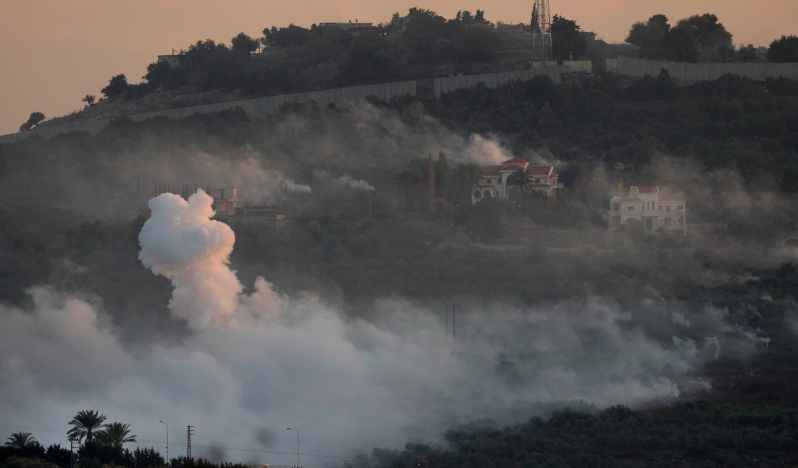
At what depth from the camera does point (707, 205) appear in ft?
365

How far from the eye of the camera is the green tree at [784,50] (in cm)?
14125

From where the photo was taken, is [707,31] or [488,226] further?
[707,31]

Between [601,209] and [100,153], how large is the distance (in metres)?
45.2

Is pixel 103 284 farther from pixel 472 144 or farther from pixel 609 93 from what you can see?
pixel 609 93

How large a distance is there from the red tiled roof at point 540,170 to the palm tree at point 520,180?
1730mm

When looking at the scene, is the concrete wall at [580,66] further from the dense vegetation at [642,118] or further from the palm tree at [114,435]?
the palm tree at [114,435]

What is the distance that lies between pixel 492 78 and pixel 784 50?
92.3 ft

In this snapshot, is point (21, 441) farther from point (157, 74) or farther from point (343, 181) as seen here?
point (157, 74)

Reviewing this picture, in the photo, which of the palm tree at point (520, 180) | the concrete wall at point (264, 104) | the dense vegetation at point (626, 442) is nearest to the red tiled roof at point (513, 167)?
the palm tree at point (520, 180)

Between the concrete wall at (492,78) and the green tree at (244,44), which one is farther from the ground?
the green tree at (244,44)

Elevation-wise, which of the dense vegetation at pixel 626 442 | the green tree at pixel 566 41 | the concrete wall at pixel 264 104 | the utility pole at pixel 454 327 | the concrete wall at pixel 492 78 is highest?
the green tree at pixel 566 41

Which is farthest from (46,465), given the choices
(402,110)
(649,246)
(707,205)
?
(402,110)

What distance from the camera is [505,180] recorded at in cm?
11225

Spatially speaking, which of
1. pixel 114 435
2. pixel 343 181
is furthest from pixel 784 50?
pixel 114 435
